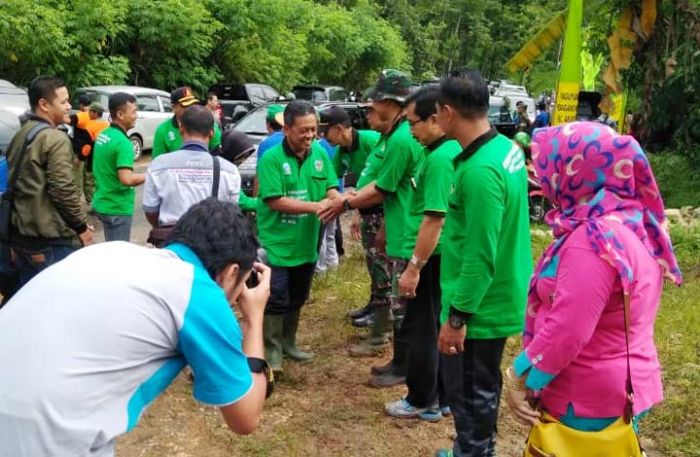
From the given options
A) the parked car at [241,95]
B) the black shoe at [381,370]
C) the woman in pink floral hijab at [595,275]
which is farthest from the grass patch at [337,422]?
the parked car at [241,95]

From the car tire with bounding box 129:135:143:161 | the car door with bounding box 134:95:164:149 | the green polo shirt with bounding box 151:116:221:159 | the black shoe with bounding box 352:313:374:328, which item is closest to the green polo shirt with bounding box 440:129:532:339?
the black shoe with bounding box 352:313:374:328

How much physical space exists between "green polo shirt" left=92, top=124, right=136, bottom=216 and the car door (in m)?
9.53

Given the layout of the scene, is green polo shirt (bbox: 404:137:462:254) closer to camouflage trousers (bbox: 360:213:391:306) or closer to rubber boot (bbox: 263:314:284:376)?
camouflage trousers (bbox: 360:213:391:306)

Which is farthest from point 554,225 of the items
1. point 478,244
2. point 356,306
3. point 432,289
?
point 356,306

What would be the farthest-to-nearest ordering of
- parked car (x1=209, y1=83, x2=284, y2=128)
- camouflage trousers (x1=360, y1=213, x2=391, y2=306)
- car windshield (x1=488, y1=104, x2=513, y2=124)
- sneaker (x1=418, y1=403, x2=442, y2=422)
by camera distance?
car windshield (x1=488, y1=104, x2=513, y2=124) → parked car (x1=209, y1=83, x2=284, y2=128) → camouflage trousers (x1=360, y1=213, x2=391, y2=306) → sneaker (x1=418, y1=403, x2=442, y2=422)

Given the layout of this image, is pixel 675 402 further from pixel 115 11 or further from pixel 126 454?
pixel 115 11

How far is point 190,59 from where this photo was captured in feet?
66.2

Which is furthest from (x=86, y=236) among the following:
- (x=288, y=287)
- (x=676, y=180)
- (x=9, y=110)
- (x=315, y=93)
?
(x=315, y=93)

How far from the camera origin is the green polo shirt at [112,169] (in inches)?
196

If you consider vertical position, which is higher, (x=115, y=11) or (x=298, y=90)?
(x=115, y=11)

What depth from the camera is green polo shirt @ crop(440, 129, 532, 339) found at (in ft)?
8.54

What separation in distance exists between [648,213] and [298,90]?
60.2 feet

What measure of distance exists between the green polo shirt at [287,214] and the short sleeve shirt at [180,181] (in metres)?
0.34

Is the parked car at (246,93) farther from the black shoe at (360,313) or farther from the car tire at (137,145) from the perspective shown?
the black shoe at (360,313)
